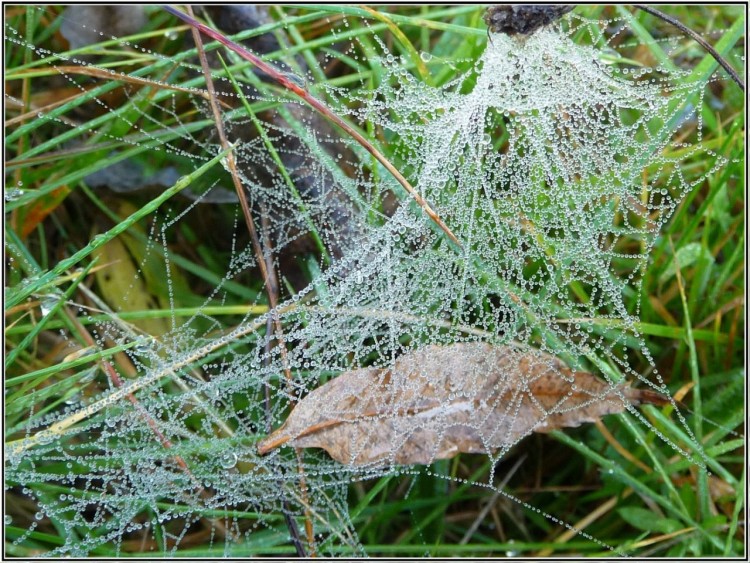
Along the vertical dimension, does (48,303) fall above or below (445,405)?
above

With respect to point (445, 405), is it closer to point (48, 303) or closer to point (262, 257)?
point (262, 257)

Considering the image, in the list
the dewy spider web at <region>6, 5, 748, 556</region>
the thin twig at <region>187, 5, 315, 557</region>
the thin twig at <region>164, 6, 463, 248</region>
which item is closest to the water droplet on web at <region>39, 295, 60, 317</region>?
the dewy spider web at <region>6, 5, 748, 556</region>

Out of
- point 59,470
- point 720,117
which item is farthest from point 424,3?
point 59,470

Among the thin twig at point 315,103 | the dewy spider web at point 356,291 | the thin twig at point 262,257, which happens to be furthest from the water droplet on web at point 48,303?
the thin twig at point 315,103

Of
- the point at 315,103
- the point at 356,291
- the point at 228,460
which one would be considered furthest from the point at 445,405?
the point at 315,103

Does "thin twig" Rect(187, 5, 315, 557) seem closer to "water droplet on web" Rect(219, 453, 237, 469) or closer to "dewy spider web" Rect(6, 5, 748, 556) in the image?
"dewy spider web" Rect(6, 5, 748, 556)
